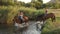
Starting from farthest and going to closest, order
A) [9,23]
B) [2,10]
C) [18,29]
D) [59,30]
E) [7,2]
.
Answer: [7,2], [2,10], [9,23], [18,29], [59,30]

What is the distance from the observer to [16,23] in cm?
2378

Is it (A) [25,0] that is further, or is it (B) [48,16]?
(A) [25,0]

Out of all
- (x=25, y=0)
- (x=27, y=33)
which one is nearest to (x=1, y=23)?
(x=27, y=33)

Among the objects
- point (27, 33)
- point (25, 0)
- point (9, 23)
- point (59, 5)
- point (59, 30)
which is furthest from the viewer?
point (25, 0)

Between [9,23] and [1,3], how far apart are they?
12.4m

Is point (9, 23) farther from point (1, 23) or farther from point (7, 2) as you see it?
point (7, 2)

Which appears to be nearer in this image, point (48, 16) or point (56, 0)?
point (48, 16)

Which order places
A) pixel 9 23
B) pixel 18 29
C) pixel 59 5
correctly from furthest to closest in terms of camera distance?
pixel 59 5 < pixel 9 23 < pixel 18 29

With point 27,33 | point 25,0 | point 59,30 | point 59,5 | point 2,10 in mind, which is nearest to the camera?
point 59,30

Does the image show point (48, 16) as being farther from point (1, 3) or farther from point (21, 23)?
point (1, 3)

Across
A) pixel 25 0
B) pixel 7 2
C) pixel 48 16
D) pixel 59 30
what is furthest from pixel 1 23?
pixel 25 0

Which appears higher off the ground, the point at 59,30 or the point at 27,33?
the point at 59,30

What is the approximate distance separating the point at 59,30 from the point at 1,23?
15.3 metres

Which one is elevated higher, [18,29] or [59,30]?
[59,30]
